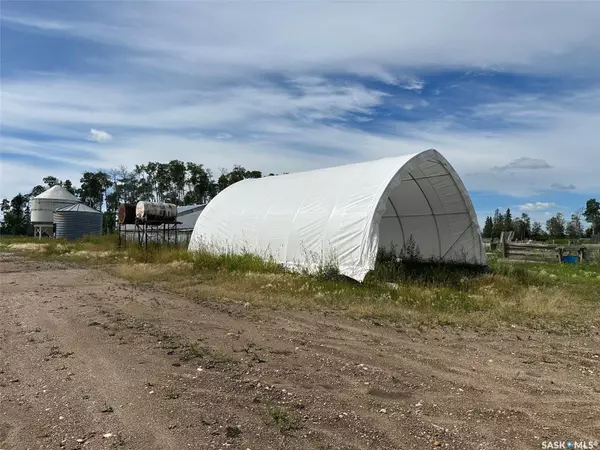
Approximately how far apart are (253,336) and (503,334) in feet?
11.9

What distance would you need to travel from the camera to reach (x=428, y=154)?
12.6m

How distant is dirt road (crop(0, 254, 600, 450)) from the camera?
3379 millimetres

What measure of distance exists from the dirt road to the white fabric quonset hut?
187 inches

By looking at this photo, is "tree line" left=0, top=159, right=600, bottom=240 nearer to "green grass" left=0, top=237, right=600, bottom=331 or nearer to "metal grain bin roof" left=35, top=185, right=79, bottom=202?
"metal grain bin roof" left=35, top=185, right=79, bottom=202

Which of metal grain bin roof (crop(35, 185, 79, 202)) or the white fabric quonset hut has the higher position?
metal grain bin roof (crop(35, 185, 79, 202))

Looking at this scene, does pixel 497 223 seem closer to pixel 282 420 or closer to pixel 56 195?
pixel 56 195

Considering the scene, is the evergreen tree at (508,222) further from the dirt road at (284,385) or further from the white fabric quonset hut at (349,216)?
the dirt road at (284,385)

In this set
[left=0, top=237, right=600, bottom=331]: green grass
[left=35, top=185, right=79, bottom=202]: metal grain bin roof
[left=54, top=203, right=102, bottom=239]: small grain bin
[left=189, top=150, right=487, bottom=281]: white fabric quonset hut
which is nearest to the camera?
[left=0, top=237, right=600, bottom=331]: green grass

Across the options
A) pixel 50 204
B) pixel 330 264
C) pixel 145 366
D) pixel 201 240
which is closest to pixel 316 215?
pixel 330 264

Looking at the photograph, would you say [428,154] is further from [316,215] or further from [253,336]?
[253,336]

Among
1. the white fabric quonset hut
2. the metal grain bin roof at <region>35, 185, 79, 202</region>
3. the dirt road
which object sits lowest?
the dirt road

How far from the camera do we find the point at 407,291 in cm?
969

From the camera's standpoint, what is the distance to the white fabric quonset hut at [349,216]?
11.8m

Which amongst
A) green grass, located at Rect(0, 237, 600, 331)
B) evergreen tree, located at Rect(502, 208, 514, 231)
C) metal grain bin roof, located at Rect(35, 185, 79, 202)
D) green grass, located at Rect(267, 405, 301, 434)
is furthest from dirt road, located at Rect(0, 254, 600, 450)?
evergreen tree, located at Rect(502, 208, 514, 231)
